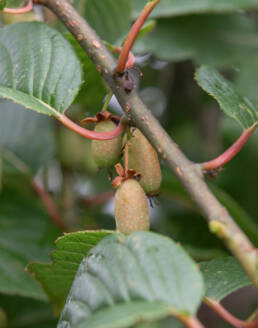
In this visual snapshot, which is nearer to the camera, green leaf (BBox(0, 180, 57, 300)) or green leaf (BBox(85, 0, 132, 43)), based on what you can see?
green leaf (BBox(0, 180, 57, 300))

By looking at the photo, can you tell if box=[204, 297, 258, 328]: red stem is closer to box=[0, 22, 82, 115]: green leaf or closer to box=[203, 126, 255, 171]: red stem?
box=[203, 126, 255, 171]: red stem

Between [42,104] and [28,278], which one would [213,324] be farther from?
[42,104]

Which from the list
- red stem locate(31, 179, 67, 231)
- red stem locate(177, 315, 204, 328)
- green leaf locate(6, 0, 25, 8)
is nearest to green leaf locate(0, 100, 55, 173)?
red stem locate(31, 179, 67, 231)

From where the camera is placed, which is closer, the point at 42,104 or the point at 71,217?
the point at 42,104

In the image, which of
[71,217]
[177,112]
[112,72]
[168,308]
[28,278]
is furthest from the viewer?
[177,112]

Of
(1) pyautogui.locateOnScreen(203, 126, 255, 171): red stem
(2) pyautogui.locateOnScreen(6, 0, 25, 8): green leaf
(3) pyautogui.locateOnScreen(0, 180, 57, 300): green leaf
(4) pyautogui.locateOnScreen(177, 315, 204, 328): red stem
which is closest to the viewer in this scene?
(4) pyautogui.locateOnScreen(177, 315, 204, 328): red stem

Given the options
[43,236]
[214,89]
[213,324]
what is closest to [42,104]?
[214,89]

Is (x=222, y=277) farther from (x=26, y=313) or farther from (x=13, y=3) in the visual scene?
(x=26, y=313)
